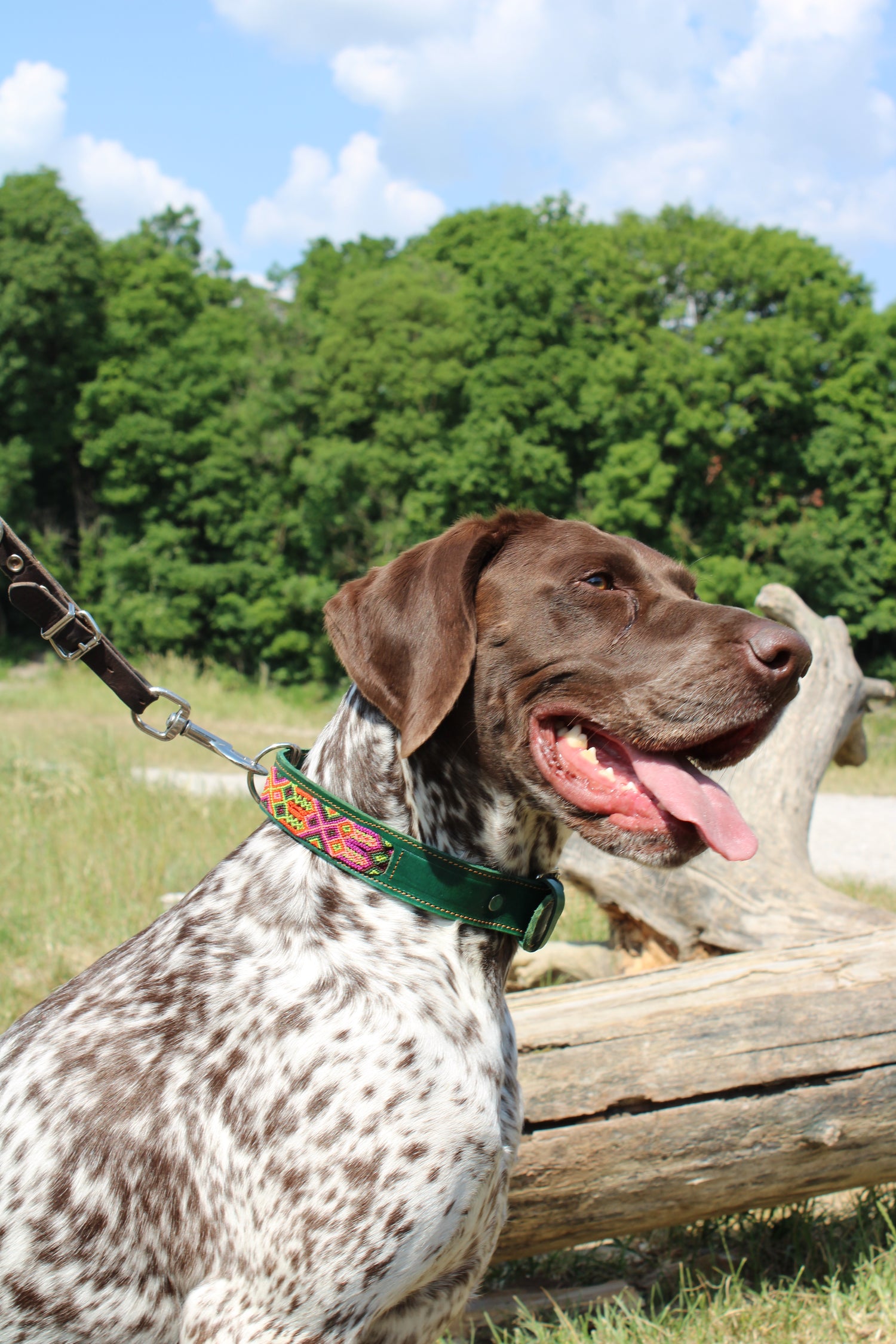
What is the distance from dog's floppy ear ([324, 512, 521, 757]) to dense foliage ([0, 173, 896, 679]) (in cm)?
2327

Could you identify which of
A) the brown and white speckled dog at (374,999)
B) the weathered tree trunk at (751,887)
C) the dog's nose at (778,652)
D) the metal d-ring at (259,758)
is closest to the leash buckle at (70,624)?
the metal d-ring at (259,758)

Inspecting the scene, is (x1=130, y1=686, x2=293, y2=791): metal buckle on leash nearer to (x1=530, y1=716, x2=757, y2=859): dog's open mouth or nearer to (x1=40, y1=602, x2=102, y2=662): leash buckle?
(x1=40, y1=602, x2=102, y2=662): leash buckle

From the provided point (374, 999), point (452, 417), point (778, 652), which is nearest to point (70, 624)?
point (374, 999)

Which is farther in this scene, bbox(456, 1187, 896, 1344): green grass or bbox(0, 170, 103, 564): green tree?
bbox(0, 170, 103, 564): green tree

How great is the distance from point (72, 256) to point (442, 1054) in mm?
32764

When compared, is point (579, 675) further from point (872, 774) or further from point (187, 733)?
point (872, 774)

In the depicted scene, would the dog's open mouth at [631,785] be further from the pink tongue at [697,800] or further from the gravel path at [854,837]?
the gravel path at [854,837]

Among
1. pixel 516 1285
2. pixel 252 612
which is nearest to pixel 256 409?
pixel 252 612

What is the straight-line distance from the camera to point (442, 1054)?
2113 mm

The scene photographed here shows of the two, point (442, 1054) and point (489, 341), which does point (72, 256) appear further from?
point (442, 1054)

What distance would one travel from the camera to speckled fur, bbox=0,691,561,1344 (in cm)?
200

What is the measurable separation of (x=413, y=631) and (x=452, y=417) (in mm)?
27729

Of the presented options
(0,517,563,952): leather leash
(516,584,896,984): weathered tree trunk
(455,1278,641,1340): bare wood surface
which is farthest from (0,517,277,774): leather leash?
(516,584,896,984): weathered tree trunk

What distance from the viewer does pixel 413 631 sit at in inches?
91.2
